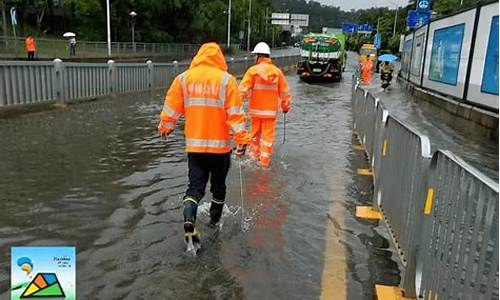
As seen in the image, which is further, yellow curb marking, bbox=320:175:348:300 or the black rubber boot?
the black rubber boot

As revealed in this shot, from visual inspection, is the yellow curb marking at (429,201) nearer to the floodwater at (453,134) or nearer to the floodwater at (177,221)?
the floodwater at (177,221)

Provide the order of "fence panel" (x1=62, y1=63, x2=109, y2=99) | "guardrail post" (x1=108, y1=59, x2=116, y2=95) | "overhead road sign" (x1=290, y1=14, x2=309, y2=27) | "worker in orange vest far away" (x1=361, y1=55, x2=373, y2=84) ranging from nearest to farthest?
"fence panel" (x1=62, y1=63, x2=109, y2=99) → "guardrail post" (x1=108, y1=59, x2=116, y2=95) → "worker in orange vest far away" (x1=361, y1=55, x2=373, y2=84) → "overhead road sign" (x1=290, y1=14, x2=309, y2=27)

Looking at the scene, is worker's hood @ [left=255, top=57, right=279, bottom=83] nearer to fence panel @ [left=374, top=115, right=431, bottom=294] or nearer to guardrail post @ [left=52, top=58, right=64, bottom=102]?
fence panel @ [left=374, top=115, right=431, bottom=294]

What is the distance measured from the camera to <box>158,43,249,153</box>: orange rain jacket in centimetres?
459

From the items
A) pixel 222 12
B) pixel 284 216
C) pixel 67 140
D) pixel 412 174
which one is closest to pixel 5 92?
pixel 67 140

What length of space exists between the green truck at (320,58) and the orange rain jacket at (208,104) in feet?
86.5

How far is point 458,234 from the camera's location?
9.43 feet

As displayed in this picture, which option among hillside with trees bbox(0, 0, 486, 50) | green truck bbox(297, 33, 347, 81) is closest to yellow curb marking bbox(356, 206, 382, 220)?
green truck bbox(297, 33, 347, 81)

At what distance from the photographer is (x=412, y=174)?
4.10 metres

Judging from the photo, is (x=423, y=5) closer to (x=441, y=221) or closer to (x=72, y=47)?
(x=72, y=47)

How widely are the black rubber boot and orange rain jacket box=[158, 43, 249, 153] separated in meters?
0.63

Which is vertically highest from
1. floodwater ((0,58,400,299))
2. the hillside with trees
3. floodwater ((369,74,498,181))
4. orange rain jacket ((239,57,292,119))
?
the hillside with trees

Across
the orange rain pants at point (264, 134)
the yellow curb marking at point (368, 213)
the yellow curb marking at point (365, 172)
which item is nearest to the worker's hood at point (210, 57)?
the yellow curb marking at point (368, 213)

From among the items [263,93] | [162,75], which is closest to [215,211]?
[263,93]
